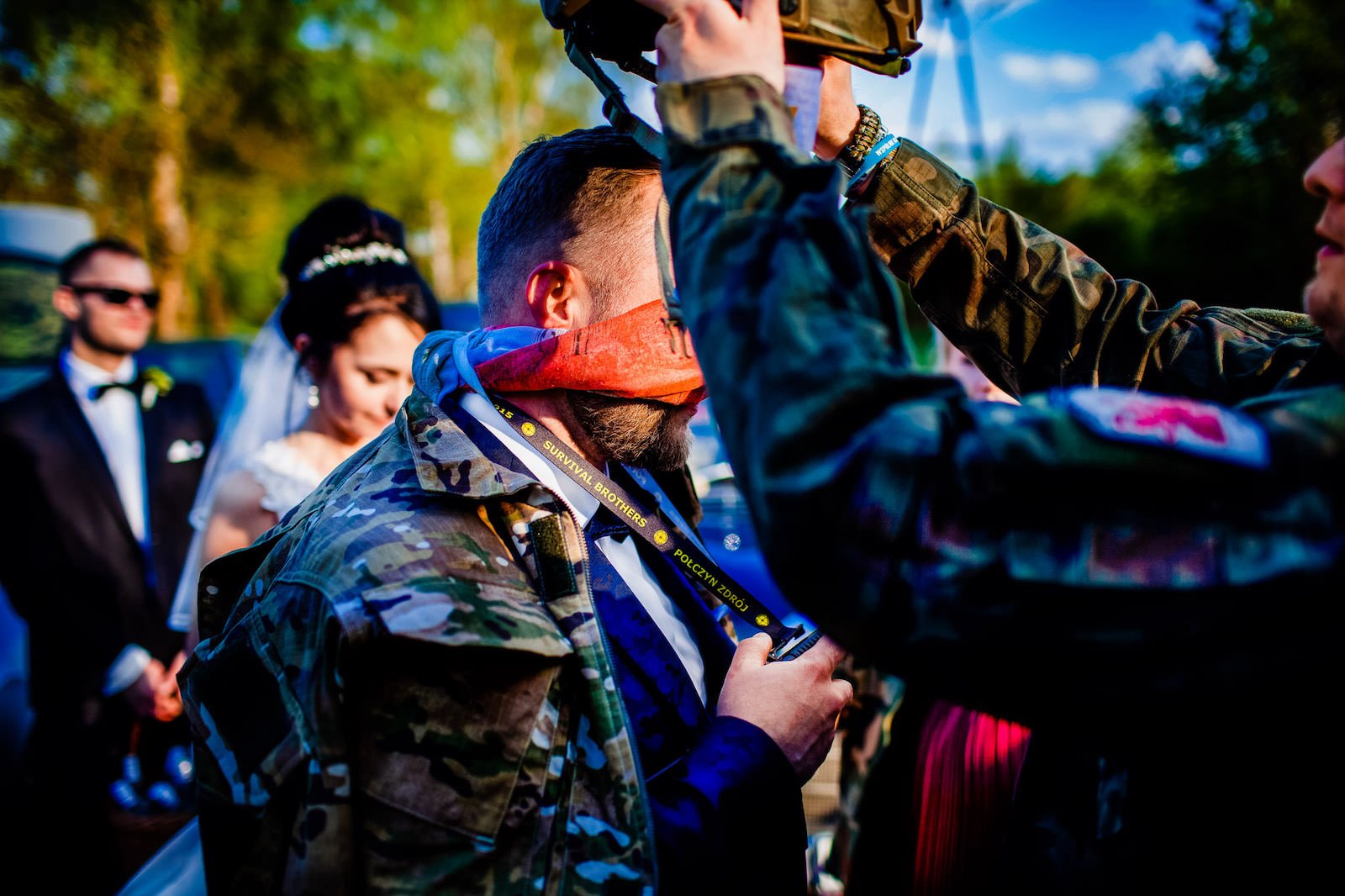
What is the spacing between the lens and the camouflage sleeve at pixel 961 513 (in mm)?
881

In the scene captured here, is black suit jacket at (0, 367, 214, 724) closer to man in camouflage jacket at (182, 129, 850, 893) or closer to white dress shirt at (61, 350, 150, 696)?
white dress shirt at (61, 350, 150, 696)

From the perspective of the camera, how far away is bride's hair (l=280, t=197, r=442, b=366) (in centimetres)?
325

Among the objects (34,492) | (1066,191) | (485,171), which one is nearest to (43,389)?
(34,492)

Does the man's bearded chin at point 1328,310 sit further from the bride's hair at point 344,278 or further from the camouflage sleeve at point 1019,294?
the bride's hair at point 344,278

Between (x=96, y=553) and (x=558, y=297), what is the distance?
3510 millimetres

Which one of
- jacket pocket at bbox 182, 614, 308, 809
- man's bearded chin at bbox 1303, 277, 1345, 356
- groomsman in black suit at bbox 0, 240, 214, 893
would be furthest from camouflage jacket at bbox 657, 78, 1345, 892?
groomsman in black suit at bbox 0, 240, 214, 893

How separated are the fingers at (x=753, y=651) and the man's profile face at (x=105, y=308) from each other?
13.5 feet

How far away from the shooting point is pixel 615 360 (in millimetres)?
1627

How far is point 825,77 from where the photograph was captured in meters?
1.64

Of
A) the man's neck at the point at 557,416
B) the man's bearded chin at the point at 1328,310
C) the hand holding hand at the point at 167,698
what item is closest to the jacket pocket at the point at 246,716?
the man's neck at the point at 557,416

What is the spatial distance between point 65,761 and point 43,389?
6.13 feet

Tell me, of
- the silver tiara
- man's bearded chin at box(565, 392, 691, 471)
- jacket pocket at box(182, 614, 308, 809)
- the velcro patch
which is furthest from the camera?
the silver tiara

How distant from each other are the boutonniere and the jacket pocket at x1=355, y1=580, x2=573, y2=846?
406 cm

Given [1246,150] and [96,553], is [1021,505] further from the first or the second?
[1246,150]
